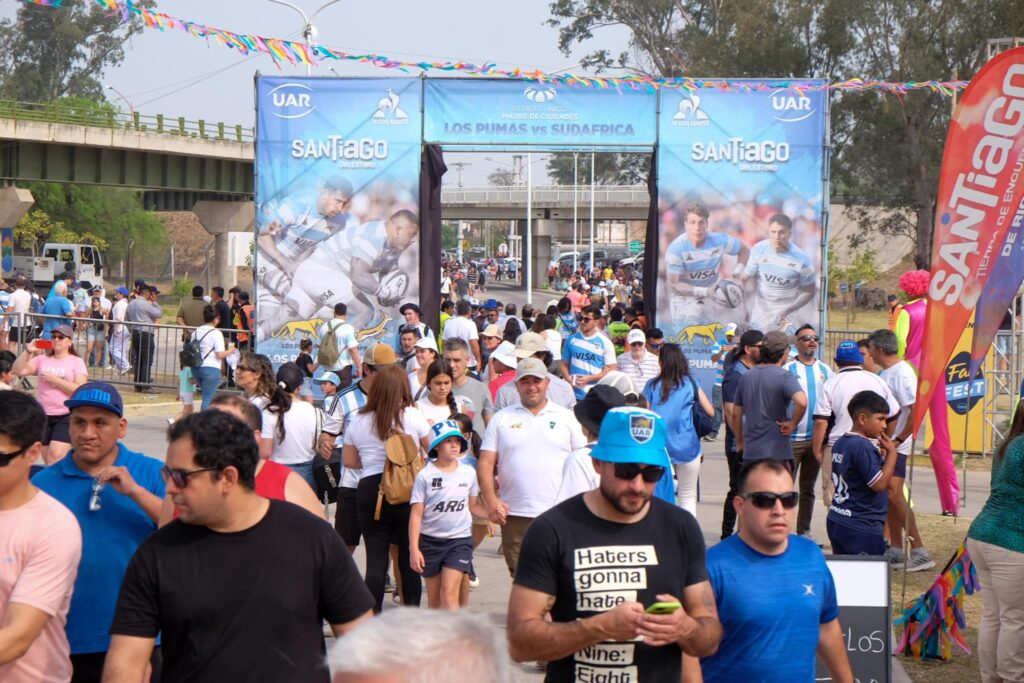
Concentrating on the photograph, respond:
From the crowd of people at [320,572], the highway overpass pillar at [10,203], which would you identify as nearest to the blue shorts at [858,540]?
the crowd of people at [320,572]

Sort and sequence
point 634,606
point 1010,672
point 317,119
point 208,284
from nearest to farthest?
point 634,606, point 1010,672, point 317,119, point 208,284

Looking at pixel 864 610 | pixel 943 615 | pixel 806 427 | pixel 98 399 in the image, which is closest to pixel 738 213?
pixel 806 427

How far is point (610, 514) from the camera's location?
4125mm

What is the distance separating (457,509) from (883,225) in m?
47.4

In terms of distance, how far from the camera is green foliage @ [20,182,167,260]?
218 ft

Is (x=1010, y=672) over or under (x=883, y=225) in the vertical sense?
under

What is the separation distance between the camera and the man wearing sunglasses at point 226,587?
3.63m

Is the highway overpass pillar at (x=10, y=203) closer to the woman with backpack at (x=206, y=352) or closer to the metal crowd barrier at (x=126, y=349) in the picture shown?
the metal crowd barrier at (x=126, y=349)

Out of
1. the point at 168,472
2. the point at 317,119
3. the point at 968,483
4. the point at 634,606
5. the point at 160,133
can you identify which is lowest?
the point at 968,483

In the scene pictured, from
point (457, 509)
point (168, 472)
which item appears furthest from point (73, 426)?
point (457, 509)

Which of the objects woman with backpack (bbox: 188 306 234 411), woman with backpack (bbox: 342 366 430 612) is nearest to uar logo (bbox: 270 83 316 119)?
woman with backpack (bbox: 188 306 234 411)

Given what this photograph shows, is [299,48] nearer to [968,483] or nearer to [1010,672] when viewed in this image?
[968,483]

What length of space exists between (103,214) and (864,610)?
68.7 meters

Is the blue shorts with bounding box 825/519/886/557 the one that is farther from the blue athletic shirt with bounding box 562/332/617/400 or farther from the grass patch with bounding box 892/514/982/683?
the blue athletic shirt with bounding box 562/332/617/400
